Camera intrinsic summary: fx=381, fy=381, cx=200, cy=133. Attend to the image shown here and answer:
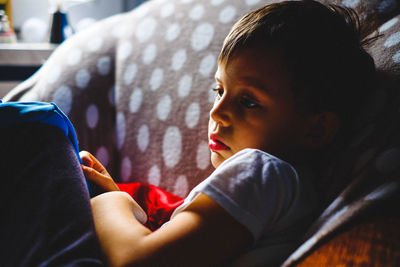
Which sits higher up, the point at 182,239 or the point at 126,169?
the point at 182,239

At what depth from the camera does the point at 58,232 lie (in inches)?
16.7

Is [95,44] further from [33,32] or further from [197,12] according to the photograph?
[33,32]

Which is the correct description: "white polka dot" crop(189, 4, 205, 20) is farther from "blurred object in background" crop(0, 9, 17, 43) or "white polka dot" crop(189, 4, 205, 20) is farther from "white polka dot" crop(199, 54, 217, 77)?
"blurred object in background" crop(0, 9, 17, 43)

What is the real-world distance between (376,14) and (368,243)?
1.44 ft

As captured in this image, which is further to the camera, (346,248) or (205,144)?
(205,144)

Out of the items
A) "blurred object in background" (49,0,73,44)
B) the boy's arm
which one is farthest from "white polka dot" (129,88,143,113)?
"blurred object in background" (49,0,73,44)

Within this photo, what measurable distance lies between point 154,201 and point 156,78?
297 mm

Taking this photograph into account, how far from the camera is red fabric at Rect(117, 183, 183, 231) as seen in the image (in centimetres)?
67

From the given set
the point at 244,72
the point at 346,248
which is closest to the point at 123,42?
the point at 244,72

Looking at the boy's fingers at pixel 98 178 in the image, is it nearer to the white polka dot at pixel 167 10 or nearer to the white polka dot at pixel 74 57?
the white polka dot at pixel 74 57

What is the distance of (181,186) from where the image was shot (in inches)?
31.2

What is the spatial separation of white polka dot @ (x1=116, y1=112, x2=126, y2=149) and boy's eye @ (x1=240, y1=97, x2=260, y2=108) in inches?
15.4

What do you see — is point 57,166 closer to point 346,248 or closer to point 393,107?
point 346,248

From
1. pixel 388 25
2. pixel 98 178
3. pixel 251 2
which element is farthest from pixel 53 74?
pixel 388 25
